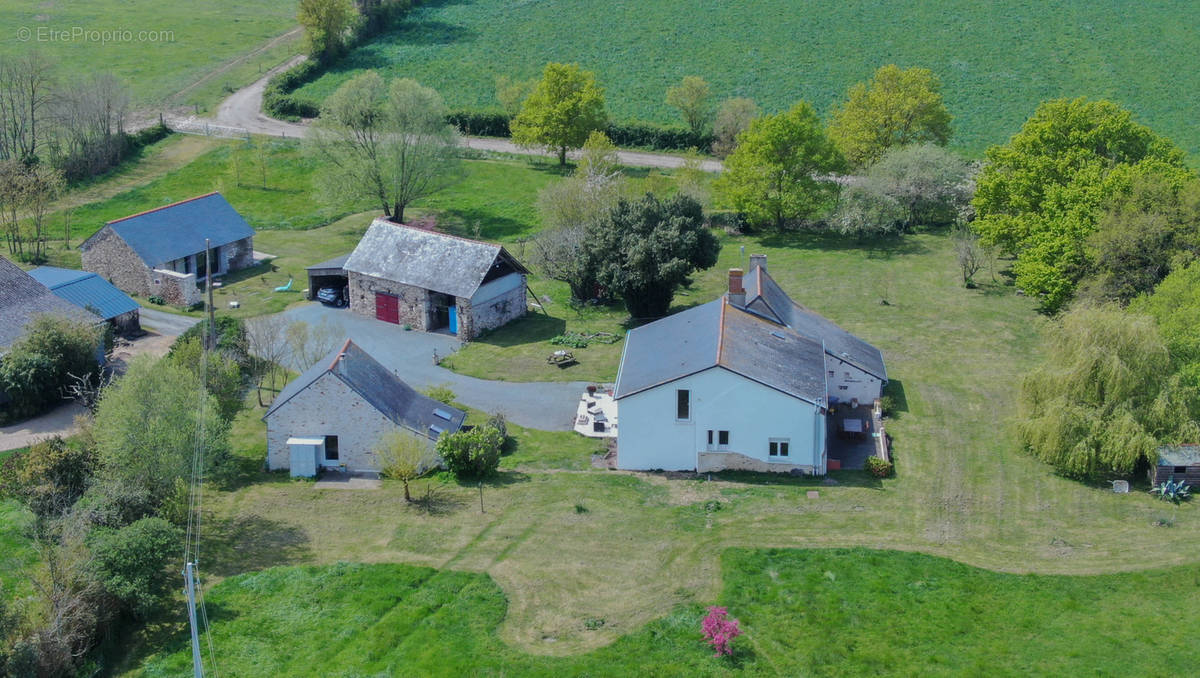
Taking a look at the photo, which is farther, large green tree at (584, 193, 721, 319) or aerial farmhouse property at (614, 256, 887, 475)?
large green tree at (584, 193, 721, 319)

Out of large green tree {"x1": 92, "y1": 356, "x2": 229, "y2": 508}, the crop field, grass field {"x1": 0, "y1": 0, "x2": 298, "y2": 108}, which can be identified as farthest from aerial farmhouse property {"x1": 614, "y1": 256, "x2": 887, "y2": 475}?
grass field {"x1": 0, "y1": 0, "x2": 298, "y2": 108}

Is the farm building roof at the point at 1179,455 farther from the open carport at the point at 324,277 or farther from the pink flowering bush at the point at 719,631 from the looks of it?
the open carport at the point at 324,277

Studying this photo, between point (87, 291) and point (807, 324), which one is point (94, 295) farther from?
point (807, 324)

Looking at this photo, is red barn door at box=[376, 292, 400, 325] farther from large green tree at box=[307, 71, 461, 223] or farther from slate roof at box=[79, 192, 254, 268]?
large green tree at box=[307, 71, 461, 223]

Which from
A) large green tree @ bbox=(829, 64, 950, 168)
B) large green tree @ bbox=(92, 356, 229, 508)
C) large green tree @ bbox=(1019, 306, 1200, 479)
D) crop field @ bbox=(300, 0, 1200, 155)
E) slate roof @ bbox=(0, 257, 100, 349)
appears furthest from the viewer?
crop field @ bbox=(300, 0, 1200, 155)

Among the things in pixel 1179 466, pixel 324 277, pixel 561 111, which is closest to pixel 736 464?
pixel 1179 466

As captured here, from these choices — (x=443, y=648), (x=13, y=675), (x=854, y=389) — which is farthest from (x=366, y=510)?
(x=854, y=389)

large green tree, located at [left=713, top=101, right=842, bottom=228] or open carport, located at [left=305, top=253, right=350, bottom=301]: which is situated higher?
large green tree, located at [left=713, top=101, right=842, bottom=228]

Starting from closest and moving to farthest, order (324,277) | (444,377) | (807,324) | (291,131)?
(807,324) → (444,377) → (324,277) → (291,131)

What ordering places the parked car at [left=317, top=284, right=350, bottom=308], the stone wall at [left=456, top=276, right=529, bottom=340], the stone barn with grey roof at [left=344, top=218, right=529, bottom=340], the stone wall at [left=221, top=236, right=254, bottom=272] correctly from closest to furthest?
the stone wall at [left=456, top=276, right=529, bottom=340] < the stone barn with grey roof at [left=344, top=218, right=529, bottom=340] < the parked car at [left=317, top=284, right=350, bottom=308] < the stone wall at [left=221, top=236, right=254, bottom=272]
